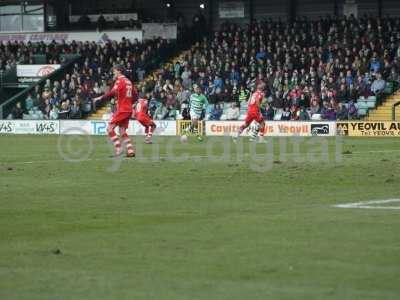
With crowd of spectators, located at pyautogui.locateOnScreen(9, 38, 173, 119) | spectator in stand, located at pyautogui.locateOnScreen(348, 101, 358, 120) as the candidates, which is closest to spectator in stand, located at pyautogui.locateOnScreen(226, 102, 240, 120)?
spectator in stand, located at pyautogui.locateOnScreen(348, 101, 358, 120)

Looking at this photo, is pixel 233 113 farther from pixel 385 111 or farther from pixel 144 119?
pixel 144 119

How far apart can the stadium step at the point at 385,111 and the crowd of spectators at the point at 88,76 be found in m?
14.0

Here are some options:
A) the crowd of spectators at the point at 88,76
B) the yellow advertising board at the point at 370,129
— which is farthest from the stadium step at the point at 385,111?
the crowd of spectators at the point at 88,76

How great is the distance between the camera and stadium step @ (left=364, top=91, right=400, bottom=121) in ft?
141

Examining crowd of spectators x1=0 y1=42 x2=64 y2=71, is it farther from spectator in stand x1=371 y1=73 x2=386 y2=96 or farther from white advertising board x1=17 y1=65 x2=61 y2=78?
spectator in stand x1=371 y1=73 x2=386 y2=96

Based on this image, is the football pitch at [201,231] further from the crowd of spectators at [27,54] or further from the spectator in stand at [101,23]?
the spectator in stand at [101,23]

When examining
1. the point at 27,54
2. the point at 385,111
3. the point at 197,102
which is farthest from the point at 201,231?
the point at 27,54

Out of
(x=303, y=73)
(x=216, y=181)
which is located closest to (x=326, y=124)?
(x=303, y=73)

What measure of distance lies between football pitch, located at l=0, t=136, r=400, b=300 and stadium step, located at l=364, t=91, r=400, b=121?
19.4 meters

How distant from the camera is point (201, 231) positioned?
1223 centimetres

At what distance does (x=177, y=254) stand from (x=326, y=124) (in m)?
31.6

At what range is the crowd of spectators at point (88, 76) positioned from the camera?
1991 inches

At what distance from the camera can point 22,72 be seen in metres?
57.3

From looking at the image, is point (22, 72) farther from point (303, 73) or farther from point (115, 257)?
point (115, 257)
